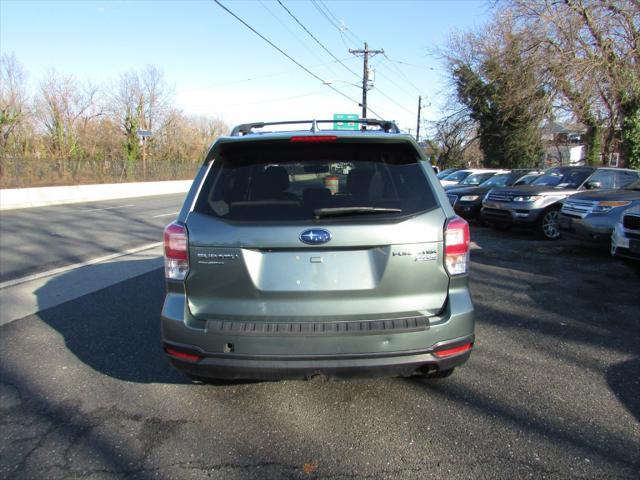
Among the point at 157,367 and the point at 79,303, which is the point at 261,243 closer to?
the point at 157,367

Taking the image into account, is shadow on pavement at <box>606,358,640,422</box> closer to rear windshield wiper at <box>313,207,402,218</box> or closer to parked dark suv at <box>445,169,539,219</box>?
rear windshield wiper at <box>313,207,402,218</box>

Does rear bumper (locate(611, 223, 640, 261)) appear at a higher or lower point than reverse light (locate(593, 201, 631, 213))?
lower

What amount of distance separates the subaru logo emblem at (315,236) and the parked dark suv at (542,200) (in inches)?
347

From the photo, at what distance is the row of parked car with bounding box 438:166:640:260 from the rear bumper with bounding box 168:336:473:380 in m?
4.84

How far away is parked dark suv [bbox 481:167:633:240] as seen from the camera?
10133 millimetres

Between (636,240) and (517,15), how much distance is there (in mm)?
16620

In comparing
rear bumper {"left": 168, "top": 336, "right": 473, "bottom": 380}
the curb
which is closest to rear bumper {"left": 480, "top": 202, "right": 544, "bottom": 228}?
rear bumper {"left": 168, "top": 336, "right": 473, "bottom": 380}

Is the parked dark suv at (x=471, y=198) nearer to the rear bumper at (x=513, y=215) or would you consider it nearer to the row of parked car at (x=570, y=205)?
the row of parked car at (x=570, y=205)

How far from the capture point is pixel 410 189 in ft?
9.46

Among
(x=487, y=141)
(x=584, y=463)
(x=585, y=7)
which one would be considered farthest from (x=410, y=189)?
(x=487, y=141)

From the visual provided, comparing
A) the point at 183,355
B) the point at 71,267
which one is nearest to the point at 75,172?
the point at 71,267

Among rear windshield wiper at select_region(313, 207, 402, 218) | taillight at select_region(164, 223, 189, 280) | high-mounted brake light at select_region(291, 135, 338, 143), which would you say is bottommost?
taillight at select_region(164, 223, 189, 280)

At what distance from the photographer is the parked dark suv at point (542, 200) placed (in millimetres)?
10133

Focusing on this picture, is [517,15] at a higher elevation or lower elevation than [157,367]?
higher
